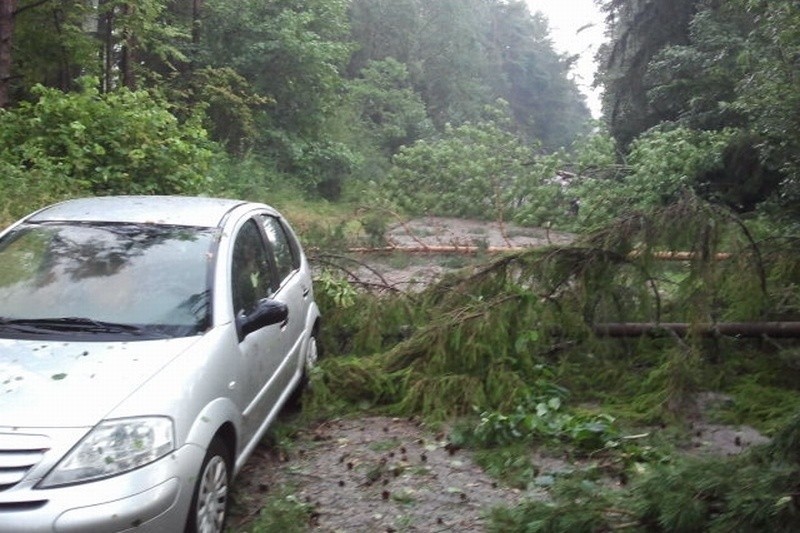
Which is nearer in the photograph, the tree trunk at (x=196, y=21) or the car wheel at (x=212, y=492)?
the car wheel at (x=212, y=492)

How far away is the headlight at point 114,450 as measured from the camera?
3598 millimetres

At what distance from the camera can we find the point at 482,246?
458 inches

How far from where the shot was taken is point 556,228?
14.7 metres

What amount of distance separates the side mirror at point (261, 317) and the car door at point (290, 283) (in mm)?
749

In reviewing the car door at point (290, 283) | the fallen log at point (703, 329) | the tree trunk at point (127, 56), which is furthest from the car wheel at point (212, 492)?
the tree trunk at point (127, 56)

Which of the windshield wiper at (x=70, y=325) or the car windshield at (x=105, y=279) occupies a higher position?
the car windshield at (x=105, y=279)

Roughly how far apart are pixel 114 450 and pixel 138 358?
0.63 m

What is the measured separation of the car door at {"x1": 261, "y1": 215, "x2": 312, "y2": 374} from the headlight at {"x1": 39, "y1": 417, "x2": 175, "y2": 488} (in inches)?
79.3

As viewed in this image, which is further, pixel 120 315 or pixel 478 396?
pixel 478 396

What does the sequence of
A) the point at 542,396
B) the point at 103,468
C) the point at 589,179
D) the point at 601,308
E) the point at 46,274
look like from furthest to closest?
the point at 589,179
the point at 601,308
the point at 542,396
the point at 46,274
the point at 103,468

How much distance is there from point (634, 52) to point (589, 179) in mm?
11642

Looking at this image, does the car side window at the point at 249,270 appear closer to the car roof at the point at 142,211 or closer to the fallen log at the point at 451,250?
the car roof at the point at 142,211

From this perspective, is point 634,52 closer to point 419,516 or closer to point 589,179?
point 589,179

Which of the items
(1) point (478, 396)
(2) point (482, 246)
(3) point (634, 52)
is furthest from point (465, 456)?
(3) point (634, 52)
